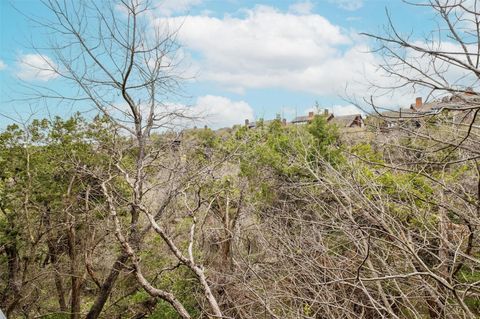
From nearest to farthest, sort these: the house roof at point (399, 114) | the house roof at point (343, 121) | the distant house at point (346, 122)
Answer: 1. the house roof at point (399, 114)
2. the distant house at point (346, 122)
3. the house roof at point (343, 121)

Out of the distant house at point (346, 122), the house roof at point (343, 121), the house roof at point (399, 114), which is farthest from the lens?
the house roof at point (343, 121)

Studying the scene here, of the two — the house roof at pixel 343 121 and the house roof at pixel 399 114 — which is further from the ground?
the house roof at pixel 343 121

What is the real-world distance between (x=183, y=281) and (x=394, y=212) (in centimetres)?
467

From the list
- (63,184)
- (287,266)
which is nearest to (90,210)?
(63,184)

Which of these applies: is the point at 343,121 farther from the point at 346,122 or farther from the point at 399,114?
the point at 399,114

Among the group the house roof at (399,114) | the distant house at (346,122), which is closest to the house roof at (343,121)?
the distant house at (346,122)

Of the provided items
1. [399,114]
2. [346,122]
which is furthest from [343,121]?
[399,114]

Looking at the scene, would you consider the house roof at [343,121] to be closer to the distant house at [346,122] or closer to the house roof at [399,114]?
the distant house at [346,122]

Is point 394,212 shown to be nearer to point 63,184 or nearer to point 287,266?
A: point 287,266

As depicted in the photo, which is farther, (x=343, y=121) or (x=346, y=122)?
(x=346, y=122)

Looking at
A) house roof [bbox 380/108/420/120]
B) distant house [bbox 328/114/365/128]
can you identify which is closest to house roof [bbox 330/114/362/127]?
distant house [bbox 328/114/365/128]

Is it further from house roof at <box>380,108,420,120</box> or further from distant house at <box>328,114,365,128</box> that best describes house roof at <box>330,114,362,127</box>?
house roof at <box>380,108,420,120</box>

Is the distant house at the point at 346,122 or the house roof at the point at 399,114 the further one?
the distant house at the point at 346,122

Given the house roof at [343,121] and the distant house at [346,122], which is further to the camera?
the house roof at [343,121]
